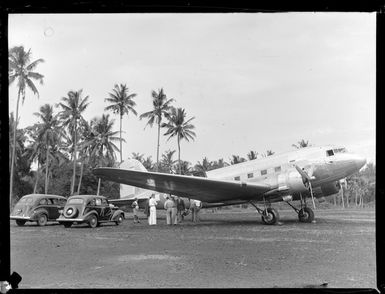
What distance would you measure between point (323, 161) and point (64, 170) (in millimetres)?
22674

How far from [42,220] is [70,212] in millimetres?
2736

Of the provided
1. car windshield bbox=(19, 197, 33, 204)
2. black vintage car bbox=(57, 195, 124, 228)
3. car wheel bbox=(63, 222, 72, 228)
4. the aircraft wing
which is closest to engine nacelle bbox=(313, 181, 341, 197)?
the aircraft wing

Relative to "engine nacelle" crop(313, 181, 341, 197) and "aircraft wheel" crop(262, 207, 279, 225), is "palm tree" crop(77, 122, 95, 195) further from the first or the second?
"engine nacelle" crop(313, 181, 341, 197)

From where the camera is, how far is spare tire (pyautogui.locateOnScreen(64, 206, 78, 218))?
14914 millimetres

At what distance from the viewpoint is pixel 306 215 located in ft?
51.3

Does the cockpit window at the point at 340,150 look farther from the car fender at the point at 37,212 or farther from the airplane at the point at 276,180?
the car fender at the point at 37,212

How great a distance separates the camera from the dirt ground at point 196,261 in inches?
218

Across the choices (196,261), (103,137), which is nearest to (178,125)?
(103,137)

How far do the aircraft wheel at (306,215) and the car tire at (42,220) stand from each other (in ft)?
38.8

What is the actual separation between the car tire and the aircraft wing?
4.46 m

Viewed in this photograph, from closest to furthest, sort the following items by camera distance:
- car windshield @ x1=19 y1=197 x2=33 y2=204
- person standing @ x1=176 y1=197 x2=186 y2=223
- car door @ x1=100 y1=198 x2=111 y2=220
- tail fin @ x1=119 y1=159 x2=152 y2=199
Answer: car door @ x1=100 y1=198 x2=111 y2=220 < car windshield @ x1=19 y1=197 x2=33 y2=204 < person standing @ x1=176 y1=197 x2=186 y2=223 < tail fin @ x1=119 y1=159 x2=152 y2=199

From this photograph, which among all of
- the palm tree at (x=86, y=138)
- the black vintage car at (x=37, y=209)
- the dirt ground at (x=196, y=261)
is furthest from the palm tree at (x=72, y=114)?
the dirt ground at (x=196, y=261)
